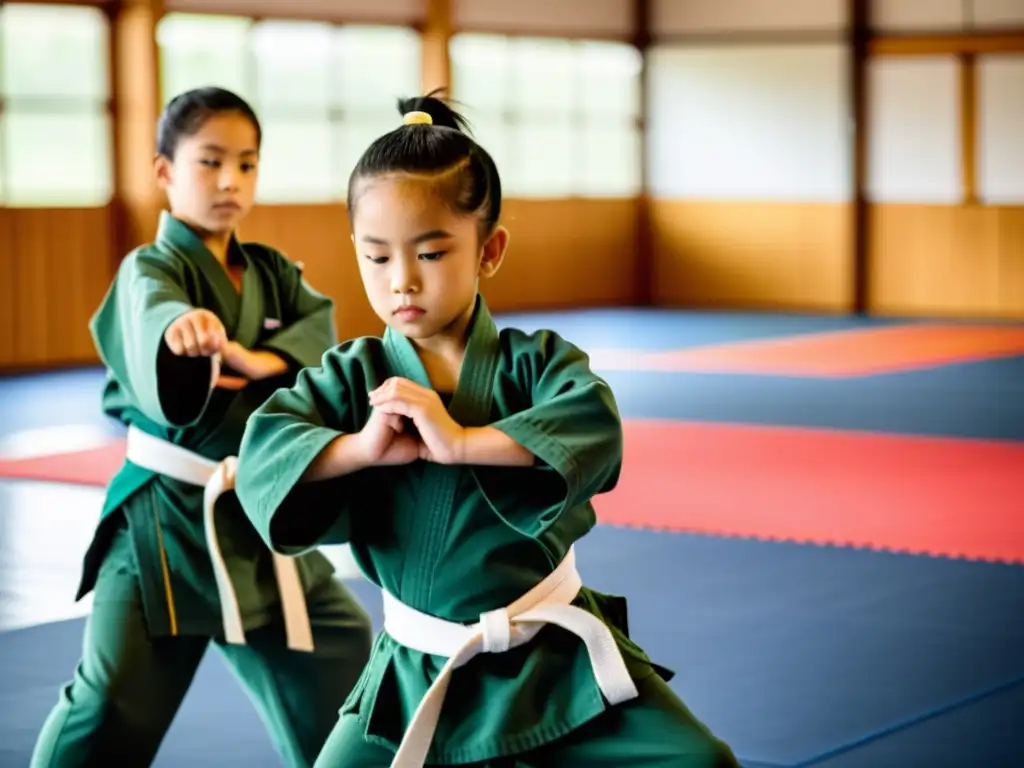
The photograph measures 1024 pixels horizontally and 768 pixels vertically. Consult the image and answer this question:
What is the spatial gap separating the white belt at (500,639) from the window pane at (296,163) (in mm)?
10512

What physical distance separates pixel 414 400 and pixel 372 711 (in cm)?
43

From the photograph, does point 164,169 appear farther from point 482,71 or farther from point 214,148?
point 482,71

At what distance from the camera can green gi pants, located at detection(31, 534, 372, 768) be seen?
2660 millimetres

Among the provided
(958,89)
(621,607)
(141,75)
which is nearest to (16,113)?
(141,75)

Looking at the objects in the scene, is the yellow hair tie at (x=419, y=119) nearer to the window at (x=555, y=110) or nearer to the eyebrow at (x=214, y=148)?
the eyebrow at (x=214, y=148)

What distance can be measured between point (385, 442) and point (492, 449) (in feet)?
0.39

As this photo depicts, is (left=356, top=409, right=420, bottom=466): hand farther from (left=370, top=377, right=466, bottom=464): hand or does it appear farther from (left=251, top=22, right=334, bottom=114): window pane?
(left=251, top=22, right=334, bottom=114): window pane

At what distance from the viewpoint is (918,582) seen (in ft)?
16.3

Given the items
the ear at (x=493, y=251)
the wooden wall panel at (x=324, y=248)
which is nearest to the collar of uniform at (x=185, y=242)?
the ear at (x=493, y=251)

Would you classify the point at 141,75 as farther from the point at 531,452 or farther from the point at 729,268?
the point at 531,452

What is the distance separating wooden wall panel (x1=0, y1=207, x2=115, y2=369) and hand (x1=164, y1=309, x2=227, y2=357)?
851 centimetres

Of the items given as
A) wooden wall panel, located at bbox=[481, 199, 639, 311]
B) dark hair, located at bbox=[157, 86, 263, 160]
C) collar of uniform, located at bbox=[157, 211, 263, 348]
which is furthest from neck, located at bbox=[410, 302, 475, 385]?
wooden wall panel, located at bbox=[481, 199, 639, 311]

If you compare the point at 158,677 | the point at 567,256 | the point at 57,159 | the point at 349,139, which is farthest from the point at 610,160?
the point at 158,677

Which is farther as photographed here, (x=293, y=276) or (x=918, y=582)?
(x=918, y=582)
